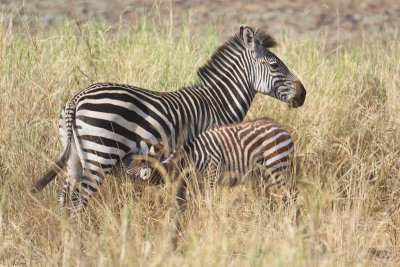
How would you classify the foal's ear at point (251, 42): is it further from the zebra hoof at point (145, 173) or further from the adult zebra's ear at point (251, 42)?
the zebra hoof at point (145, 173)

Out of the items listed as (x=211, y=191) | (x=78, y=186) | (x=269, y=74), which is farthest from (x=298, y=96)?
(x=78, y=186)

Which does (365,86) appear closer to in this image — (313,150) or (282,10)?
(313,150)

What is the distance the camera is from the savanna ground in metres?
6.00

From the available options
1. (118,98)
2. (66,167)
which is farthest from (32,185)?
(118,98)

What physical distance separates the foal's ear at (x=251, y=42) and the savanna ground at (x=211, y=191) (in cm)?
86

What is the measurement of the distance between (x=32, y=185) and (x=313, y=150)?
7.15 feet

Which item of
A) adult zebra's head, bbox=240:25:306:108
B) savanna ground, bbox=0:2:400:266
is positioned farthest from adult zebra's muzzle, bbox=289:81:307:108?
savanna ground, bbox=0:2:400:266

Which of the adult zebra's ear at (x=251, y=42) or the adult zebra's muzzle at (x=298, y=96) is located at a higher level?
the adult zebra's ear at (x=251, y=42)

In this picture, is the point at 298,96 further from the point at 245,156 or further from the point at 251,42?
the point at 245,156

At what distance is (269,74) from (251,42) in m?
0.26

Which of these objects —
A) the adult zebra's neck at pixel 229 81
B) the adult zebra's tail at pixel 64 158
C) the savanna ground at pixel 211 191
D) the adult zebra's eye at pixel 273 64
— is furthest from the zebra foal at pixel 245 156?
the adult zebra's tail at pixel 64 158

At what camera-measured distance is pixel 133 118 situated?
6.92 m

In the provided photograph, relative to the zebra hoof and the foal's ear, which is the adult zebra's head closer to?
the foal's ear

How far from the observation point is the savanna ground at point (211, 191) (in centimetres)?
600
